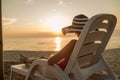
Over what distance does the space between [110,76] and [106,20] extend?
2.37 feet

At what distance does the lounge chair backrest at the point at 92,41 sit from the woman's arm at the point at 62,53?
14 centimetres

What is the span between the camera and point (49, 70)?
3.94m

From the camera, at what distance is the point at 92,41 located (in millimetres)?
3871

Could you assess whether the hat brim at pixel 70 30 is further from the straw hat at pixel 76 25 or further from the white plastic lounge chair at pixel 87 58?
the white plastic lounge chair at pixel 87 58

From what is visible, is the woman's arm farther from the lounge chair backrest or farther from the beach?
the beach

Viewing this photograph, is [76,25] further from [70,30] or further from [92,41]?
[92,41]

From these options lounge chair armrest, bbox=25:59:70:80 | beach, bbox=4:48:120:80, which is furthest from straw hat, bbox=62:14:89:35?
beach, bbox=4:48:120:80

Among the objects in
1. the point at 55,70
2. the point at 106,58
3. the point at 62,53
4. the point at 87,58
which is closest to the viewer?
the point at 55,70

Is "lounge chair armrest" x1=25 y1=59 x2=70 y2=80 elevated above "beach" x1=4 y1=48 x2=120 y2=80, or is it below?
above

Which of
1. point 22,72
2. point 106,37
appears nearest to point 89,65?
point 106,37

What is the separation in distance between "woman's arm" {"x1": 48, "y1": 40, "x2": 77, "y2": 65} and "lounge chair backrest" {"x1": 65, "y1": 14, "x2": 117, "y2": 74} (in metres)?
0.14

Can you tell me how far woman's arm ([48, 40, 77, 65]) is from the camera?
3.73 m

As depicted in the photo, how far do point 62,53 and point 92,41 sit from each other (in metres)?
0.39

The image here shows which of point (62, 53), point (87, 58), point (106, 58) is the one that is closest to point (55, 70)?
point (62, 53)
